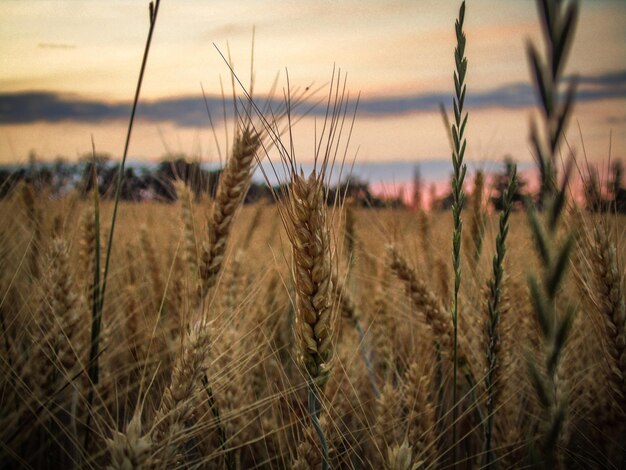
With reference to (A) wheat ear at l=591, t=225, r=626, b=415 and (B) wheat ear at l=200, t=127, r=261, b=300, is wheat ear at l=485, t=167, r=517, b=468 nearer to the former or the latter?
(A) wheat ear at l=591, t=225, r=626, b=415

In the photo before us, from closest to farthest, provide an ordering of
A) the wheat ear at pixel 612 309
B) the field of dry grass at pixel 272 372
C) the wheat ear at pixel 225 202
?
the field of dry grass at pixel 272 372
the wheat ear at pixel 612 309
the wheat ear at pixel 225 202

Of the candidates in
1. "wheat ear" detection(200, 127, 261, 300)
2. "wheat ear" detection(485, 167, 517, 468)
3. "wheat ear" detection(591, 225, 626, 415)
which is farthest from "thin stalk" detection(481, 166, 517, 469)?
"wheat ear" detection(200, 127, 261, 300)

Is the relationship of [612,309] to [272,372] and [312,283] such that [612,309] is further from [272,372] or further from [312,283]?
[272,372]

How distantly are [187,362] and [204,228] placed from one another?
0.70 metres

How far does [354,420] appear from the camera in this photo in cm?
242

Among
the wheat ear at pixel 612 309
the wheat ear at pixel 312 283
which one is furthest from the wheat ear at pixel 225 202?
the wheat ear at pixel 612 309

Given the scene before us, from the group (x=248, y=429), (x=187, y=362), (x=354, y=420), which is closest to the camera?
(x=187, y=362)

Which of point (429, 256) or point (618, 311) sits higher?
point (618, 311)

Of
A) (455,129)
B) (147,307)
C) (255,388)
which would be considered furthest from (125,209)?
(455,129)

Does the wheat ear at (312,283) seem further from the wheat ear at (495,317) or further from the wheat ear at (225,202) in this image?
the wheat ear at (225,202)

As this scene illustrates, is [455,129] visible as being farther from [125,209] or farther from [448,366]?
[125,209]

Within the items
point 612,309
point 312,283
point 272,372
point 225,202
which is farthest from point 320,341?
point 272,372

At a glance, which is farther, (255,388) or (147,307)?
(147,307)

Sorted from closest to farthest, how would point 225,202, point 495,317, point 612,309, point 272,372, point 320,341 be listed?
point 320,341 < point 495,317 < point 612,309 < point 225,202 < point 272,372
